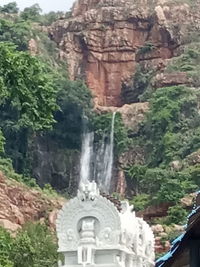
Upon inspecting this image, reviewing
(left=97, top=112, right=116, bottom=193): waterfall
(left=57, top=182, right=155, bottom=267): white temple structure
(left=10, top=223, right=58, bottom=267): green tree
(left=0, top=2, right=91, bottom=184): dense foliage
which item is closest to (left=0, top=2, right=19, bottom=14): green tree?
(left=0, top=2, right=91, bottom=184): dense foliage

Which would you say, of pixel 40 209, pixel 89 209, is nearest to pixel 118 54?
pixel 40 209

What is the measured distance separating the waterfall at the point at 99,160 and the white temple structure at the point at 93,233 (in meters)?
26.4

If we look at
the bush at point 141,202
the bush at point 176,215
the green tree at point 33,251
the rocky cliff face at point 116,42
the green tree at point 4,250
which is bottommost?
the green tree at point 4,250

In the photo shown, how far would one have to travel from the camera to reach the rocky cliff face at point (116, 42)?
1766 inches

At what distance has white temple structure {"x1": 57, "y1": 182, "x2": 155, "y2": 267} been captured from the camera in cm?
1352

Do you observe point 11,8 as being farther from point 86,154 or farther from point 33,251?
point 33,251

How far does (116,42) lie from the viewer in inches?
1786

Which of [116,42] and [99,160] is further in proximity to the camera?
[116,42]

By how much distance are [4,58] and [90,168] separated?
32.8m

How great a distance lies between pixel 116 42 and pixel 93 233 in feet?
106

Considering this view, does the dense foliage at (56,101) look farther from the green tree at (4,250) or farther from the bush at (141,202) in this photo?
the green tree at (4,250)

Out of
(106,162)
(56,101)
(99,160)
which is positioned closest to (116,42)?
(99,160)

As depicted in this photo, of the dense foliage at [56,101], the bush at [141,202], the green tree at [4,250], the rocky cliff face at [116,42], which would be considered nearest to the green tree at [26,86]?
the green tree at [4,250]

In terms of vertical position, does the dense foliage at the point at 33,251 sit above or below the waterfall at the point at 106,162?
below
